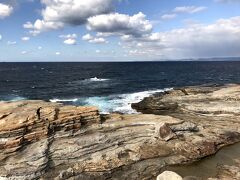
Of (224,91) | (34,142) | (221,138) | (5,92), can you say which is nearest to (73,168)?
(34,142)

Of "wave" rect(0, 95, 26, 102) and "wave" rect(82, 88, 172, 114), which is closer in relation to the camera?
"wave" rect(82, 88, 172, 114)

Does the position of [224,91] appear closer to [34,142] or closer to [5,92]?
[34,142]

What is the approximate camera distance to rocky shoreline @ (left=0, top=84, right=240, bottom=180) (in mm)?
29641

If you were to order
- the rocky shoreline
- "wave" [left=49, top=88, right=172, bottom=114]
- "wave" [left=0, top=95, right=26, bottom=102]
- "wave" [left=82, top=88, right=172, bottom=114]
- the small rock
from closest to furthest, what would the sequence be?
1. the rocky shoreline
2. the small rock
3. "wave" [left=82, top=88, right=172, bottom=114]
4. "wave" [left=49, top=88, right=172, bottom=114]
5. "wave" [left=0, top=95, right=26, bottom=102]

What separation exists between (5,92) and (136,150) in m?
68.0

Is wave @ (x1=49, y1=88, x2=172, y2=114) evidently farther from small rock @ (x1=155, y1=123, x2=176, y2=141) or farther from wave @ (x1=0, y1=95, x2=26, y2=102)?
small rock @ (x1=155, y1=123, x2=176, y2=141)

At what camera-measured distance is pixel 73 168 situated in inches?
1196

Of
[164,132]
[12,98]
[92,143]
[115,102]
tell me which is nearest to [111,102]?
[115,102]

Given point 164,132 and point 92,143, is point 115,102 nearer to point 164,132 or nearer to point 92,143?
point 164,132

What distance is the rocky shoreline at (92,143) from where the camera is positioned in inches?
1167

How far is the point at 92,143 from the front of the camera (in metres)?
33.0

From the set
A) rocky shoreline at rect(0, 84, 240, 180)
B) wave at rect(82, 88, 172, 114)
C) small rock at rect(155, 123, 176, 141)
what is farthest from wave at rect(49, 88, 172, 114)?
small rock at rect(155, 123, 176, 141)

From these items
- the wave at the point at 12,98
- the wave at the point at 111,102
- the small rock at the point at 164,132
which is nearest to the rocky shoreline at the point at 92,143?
the small rock at the point at 164,132

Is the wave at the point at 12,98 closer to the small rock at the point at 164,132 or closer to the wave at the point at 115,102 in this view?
the wave at the point at 115,102
